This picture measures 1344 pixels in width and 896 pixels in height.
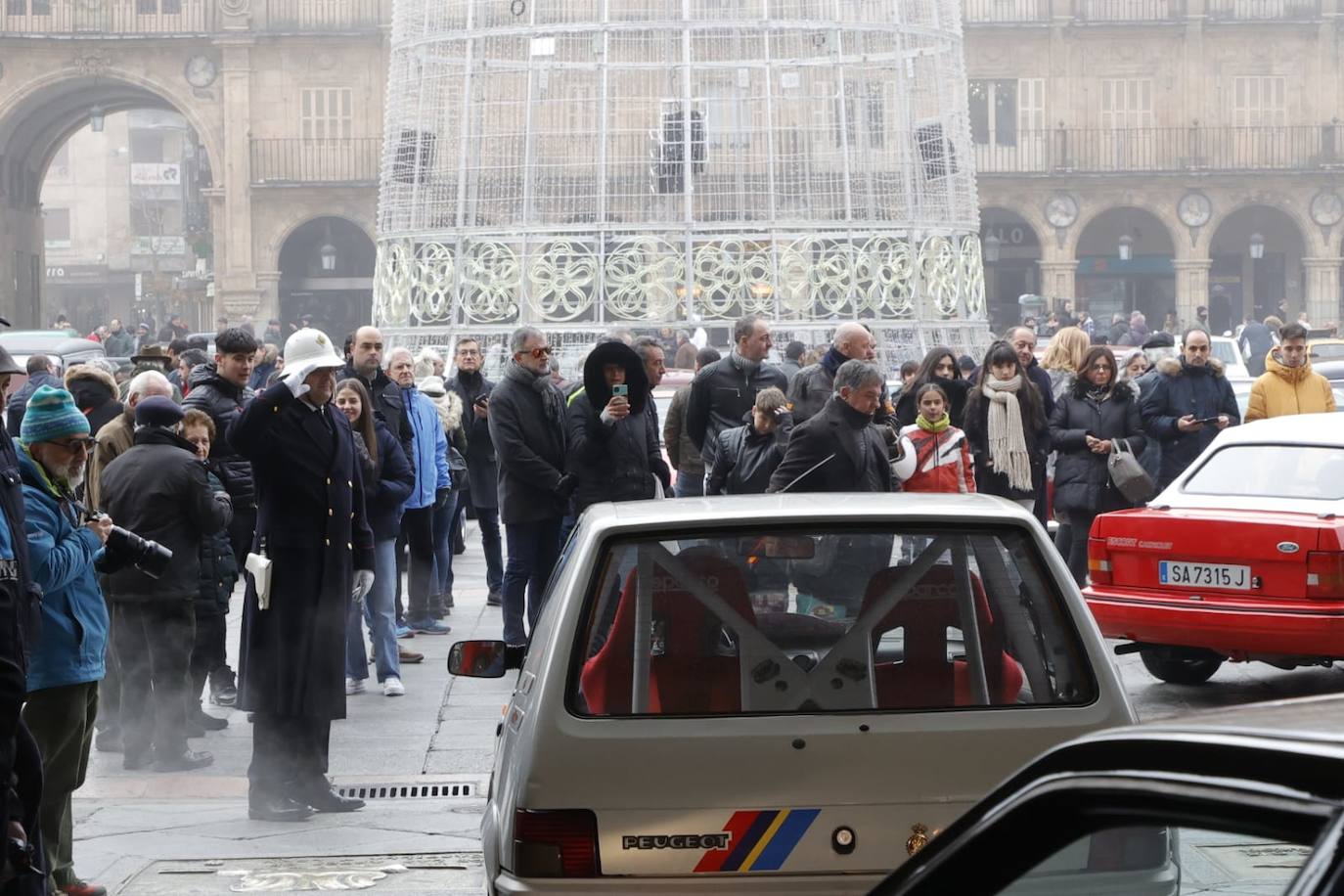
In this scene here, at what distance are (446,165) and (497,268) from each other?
3.63 ft

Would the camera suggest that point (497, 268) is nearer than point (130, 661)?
No

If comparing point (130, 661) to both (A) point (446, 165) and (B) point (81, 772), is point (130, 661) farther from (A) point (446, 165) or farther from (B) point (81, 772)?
(A) point (446, 165)

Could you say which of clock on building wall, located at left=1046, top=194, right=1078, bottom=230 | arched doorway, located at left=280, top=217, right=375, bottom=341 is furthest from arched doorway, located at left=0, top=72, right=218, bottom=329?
clock on building wall, located at left=1046, top=194, right=1078, bottom=230

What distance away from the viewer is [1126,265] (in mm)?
46875

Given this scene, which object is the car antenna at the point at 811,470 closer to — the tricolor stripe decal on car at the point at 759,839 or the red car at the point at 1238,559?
the red car at the point at 1238,559

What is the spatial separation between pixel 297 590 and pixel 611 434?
10.4 ft

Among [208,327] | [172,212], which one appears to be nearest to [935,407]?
[208,327]

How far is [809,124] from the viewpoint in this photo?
17.5 m

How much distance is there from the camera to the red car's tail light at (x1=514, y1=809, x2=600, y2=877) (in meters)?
4.00

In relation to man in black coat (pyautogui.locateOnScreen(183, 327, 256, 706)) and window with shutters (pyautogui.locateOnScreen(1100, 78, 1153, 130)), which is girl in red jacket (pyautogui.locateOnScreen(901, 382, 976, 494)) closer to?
man in black coat (pyautogui.locateOnScreen(183, 327, 256, 706))

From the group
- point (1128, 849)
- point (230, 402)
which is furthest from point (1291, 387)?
point (1128, 849)

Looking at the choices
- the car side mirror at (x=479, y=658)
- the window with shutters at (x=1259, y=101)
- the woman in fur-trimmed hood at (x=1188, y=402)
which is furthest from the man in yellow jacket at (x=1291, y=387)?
the window with shutters at (x=1259, y=101)

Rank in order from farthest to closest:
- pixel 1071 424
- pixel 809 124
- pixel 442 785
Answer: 1. pixel 809 124
2. pixel 1071 424
3. pixel 442 785

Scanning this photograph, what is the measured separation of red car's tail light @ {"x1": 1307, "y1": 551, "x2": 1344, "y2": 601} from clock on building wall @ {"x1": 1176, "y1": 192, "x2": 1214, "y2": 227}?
37738mm
